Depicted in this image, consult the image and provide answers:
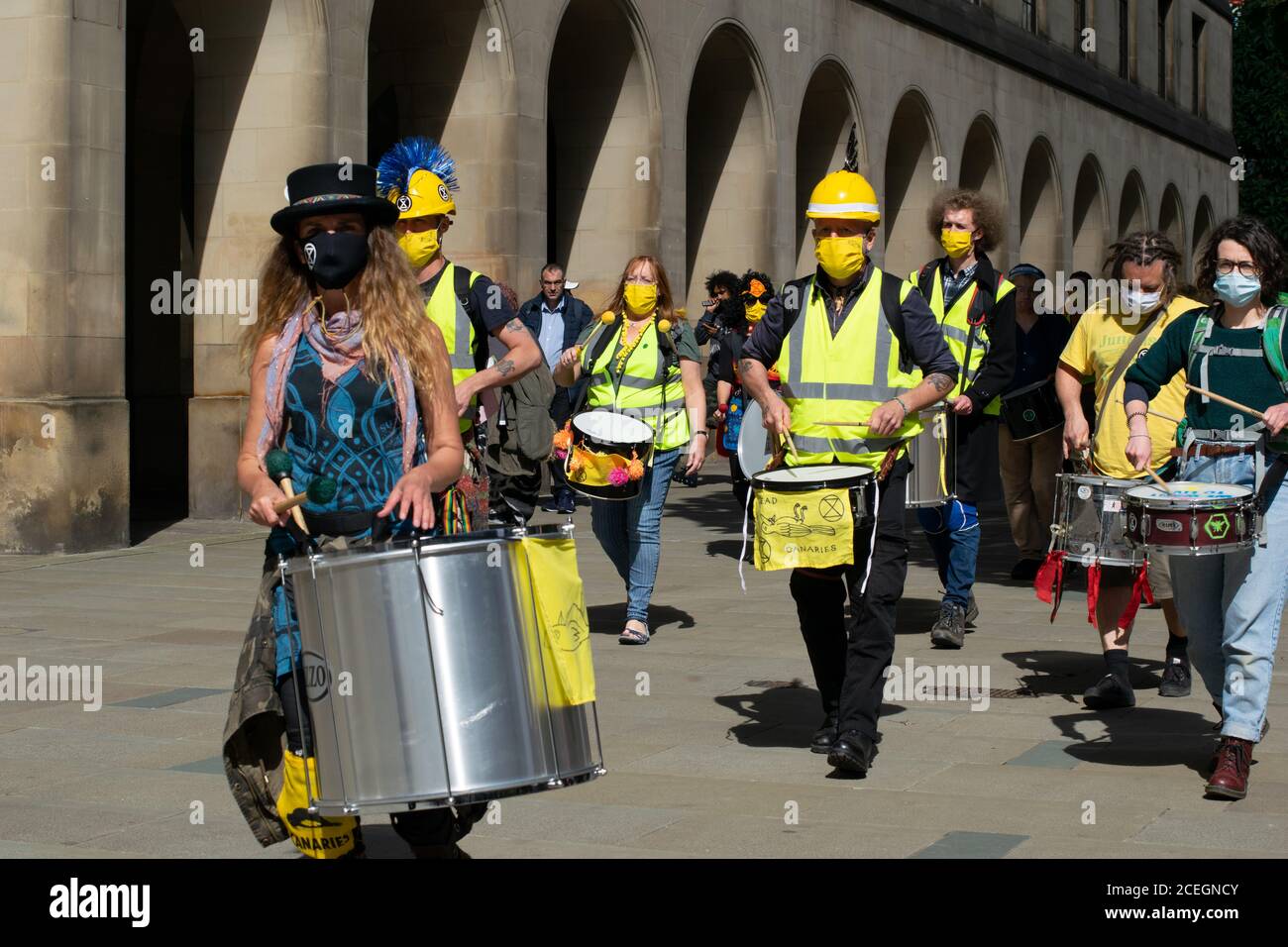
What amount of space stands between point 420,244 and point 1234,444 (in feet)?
9.43

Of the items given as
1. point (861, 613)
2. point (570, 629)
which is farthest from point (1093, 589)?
point (570, 629)

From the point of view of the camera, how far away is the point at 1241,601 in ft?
21.0

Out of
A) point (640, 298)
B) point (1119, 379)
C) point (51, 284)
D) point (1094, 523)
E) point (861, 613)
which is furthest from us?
point (51, 284)

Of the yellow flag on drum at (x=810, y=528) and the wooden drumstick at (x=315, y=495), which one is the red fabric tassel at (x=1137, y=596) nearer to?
the yellow flag on drum at (x=810, y=528)

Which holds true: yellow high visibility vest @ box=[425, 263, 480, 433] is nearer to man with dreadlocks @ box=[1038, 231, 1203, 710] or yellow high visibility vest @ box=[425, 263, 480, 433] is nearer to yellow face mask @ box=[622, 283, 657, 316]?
man with dreadlocks @ box=[1038, 231, 1203, 710]

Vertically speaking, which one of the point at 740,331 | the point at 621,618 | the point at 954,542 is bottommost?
the point at 621,618

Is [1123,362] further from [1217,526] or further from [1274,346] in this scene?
[1217,526]

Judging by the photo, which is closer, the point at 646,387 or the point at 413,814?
the point at 413,814

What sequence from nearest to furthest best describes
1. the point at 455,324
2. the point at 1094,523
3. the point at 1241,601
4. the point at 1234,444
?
the point at 1241,601
the point at 1234,444
the point at 455,324
the point at 1094,523

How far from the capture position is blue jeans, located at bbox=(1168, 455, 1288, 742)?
637 centimetres

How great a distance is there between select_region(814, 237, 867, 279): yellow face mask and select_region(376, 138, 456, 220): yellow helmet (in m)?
1.31

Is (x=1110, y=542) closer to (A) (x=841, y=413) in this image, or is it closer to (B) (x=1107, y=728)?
(B) (x=1107, y=728)

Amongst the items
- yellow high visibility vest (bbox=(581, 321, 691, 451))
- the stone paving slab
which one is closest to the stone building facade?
the stone paving slab
